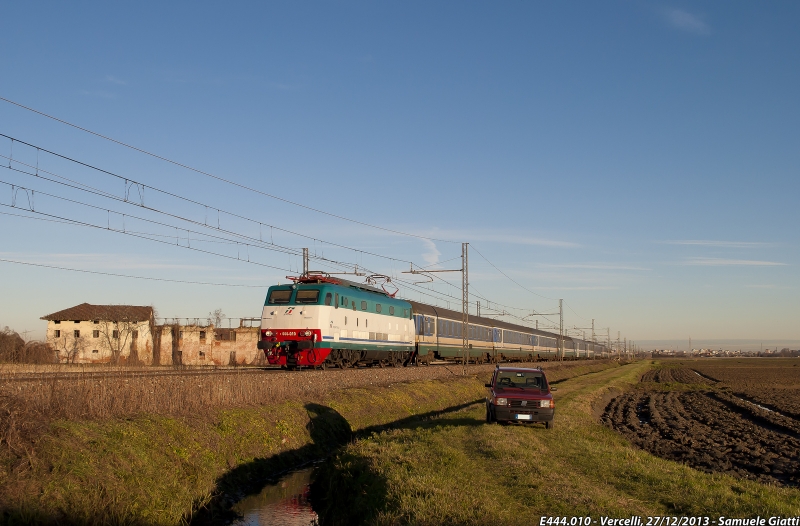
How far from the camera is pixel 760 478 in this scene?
54.2 ft

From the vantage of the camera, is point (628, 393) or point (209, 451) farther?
point (628, 393)

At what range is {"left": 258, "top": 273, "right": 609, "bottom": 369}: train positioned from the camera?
102 feet

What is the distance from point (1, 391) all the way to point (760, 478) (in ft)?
54.5

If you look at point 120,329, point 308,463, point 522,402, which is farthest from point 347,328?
point 120,329

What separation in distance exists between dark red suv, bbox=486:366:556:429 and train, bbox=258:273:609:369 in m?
11.9

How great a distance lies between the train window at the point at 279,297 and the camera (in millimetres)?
32219

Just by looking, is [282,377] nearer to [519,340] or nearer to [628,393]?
[628,393]

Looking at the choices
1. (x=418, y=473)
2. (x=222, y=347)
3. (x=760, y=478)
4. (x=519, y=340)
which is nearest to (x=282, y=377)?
(x=418, y=473)

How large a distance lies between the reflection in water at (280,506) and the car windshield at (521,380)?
6.38 m

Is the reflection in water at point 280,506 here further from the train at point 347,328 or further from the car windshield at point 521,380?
the train at point 347,328

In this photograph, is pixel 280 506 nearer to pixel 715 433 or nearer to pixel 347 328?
pixel 347 328

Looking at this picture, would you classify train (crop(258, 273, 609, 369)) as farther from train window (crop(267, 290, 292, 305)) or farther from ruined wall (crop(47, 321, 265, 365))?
ruined wall (crop(47, 321, 265, 365))

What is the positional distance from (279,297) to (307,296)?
5.72 feet

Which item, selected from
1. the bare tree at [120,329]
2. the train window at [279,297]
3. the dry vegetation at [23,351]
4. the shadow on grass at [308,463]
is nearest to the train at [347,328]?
the train window at [279,297]
